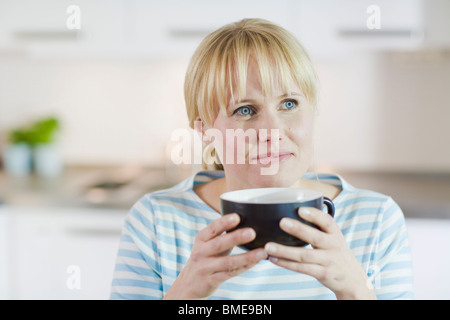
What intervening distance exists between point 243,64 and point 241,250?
0.16 meters

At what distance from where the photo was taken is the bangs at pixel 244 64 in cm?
36

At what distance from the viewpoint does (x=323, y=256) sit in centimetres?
32

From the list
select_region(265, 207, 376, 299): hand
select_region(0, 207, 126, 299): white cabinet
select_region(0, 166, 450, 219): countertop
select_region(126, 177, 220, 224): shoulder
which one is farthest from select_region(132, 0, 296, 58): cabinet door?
select_region(265, 207, 376, 299): hand

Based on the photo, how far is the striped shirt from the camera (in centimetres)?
41

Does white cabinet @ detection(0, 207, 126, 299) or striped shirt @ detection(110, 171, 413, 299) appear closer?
striped shirt @ detection(110, 171, 413, 299)

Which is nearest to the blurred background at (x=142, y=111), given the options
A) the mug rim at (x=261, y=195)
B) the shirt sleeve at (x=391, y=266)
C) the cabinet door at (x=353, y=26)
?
the cabinet door at (x=353, y=26)

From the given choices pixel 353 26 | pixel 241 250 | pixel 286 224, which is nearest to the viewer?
pixel 286 224

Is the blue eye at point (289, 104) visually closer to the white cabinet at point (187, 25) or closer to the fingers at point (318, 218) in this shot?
the fingers at point (318, 218)

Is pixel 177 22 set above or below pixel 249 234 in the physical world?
above

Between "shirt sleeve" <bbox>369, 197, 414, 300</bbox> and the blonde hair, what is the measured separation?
14cm

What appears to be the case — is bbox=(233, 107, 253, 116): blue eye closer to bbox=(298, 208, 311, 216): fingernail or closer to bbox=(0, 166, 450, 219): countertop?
bbox=(298, 208, 311, 216): fingernail

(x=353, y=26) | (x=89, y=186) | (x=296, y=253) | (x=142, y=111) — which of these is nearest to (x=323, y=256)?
(x=296, y=253)

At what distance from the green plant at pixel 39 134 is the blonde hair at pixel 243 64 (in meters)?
1.07

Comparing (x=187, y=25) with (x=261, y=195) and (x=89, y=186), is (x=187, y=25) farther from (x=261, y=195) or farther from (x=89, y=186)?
(x=261, y=195)
